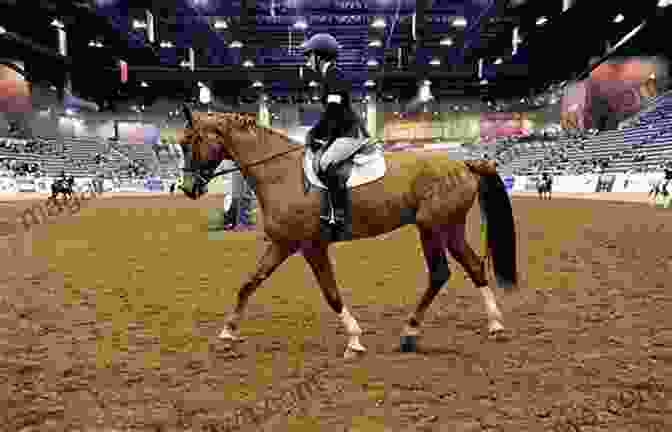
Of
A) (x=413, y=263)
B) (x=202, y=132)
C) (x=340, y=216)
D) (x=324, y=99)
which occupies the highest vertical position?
(x=324, y=99)

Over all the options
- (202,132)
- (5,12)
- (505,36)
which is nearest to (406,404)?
(202,132)

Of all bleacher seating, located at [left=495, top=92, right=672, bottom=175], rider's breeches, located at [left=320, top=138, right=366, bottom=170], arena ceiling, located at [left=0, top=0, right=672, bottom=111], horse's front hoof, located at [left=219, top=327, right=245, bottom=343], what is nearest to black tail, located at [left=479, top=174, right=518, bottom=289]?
rider's breeches, located at [left=320, top=138, right=366, bottom=170]

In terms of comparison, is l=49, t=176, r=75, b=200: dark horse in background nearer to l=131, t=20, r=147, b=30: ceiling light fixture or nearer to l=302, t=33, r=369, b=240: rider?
l=131, t=20, r=147, b=30: ceiling light fixture

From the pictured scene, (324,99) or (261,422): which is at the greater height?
(324,99)

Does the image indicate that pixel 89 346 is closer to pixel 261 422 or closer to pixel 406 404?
pixel 261 422

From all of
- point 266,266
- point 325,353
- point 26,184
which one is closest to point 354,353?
point 325,353

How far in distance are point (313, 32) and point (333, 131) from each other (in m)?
27.5

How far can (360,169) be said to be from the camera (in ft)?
11.2

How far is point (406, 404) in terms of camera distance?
2.47m

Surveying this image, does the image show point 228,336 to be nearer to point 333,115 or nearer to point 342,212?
point 342,212

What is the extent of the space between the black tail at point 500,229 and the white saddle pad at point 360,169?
3.67 ft

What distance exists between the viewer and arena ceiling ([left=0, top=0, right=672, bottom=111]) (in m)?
24.5

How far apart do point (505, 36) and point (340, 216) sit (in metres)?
32.9

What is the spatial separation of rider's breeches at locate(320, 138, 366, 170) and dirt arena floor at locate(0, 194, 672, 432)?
156cm
